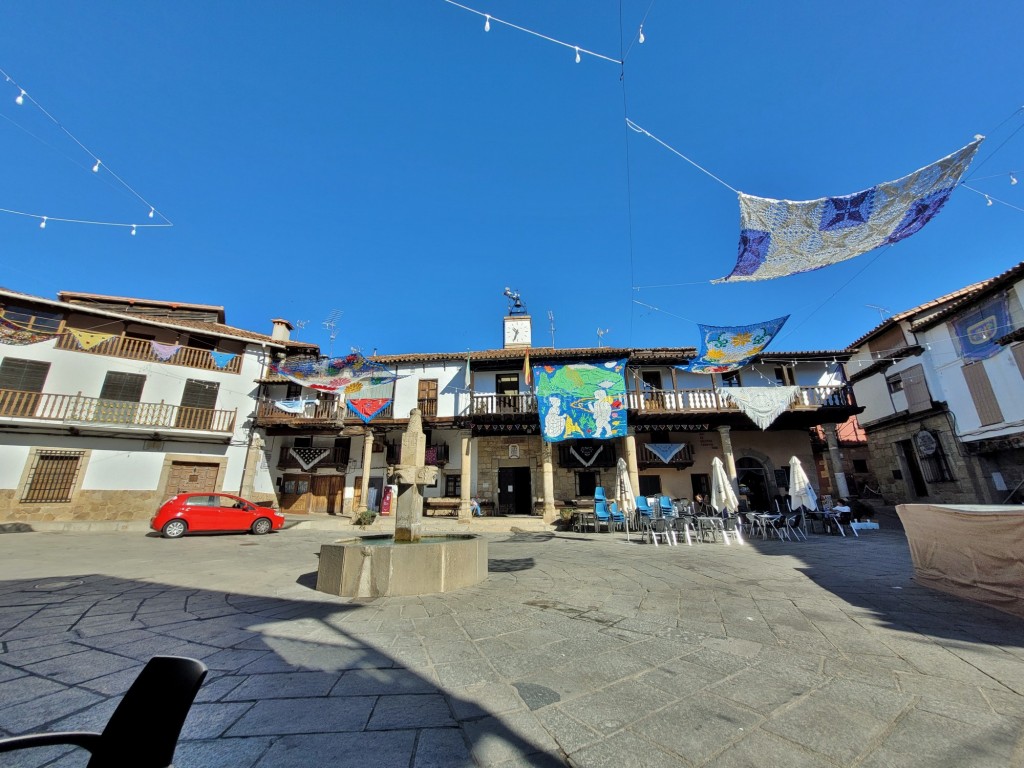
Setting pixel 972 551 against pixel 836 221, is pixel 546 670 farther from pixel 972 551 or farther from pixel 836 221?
pixel 836 221

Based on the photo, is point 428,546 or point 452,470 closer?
point 428,546

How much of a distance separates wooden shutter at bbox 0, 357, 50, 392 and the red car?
7.84 metres

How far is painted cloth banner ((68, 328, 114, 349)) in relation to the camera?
48.9ft

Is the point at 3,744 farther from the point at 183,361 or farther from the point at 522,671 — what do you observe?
the point at 183,361

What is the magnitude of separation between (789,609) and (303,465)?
18.3 metres

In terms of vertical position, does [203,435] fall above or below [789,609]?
above

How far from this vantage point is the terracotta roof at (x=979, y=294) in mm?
11211

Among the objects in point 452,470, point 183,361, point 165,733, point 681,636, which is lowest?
point 681,636

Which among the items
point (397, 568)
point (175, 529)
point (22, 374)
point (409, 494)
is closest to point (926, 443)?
point (409, 494)

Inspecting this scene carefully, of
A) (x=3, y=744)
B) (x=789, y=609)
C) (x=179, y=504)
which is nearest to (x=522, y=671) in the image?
(x=3, y=744)

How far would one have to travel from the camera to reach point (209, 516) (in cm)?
1178

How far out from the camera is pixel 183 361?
16750 millimetres

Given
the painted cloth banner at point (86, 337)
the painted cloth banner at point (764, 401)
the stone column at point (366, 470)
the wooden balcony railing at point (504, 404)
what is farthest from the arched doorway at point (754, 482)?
the painted cloth banner at point (86, 337)

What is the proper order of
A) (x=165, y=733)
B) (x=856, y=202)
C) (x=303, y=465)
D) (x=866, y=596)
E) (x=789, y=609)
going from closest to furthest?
(x=165, y=733) → (x=789, y=609) → (x=866, y=596) → (x=856, y=202) → (x=303, y=465)
